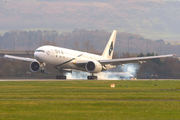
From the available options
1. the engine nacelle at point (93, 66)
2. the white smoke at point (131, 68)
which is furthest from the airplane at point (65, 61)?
the white smoke at point (131, 68)

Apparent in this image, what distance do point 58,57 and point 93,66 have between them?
674 cm

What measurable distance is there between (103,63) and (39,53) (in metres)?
13.3

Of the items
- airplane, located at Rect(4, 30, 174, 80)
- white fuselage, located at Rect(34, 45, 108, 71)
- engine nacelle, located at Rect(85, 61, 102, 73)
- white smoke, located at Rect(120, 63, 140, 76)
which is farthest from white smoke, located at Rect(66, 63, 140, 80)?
engine nacelle, located at Rect(85, 61, 102, 73)

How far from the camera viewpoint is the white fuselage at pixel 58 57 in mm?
49562

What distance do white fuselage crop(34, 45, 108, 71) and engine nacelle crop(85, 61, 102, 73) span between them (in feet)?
4.89

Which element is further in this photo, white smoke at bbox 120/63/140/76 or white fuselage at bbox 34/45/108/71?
Answer: white smoke at bbox 120/63/140/76

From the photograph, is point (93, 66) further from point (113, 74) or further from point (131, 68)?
point (131, 68)

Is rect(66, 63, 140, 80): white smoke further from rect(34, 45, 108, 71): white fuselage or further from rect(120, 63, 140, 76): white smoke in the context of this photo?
rect(34, 45, 108, 71): white fuselage

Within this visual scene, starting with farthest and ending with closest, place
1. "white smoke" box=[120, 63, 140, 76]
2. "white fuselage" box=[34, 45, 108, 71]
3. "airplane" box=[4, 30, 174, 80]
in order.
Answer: "white smoke" box=[120, 63, 140, 76] < "airplane" box=[4, 30, 174, 80] < "white fuselage" box=[34, 45, 108, 71]

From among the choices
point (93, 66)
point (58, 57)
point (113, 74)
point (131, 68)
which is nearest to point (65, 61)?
point (58, 57)

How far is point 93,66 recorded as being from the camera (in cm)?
5419

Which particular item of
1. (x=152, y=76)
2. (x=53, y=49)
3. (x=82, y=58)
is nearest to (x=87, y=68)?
(x=82, y=58)

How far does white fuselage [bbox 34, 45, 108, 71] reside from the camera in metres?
49.6

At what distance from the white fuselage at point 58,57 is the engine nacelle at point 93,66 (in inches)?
58.7
